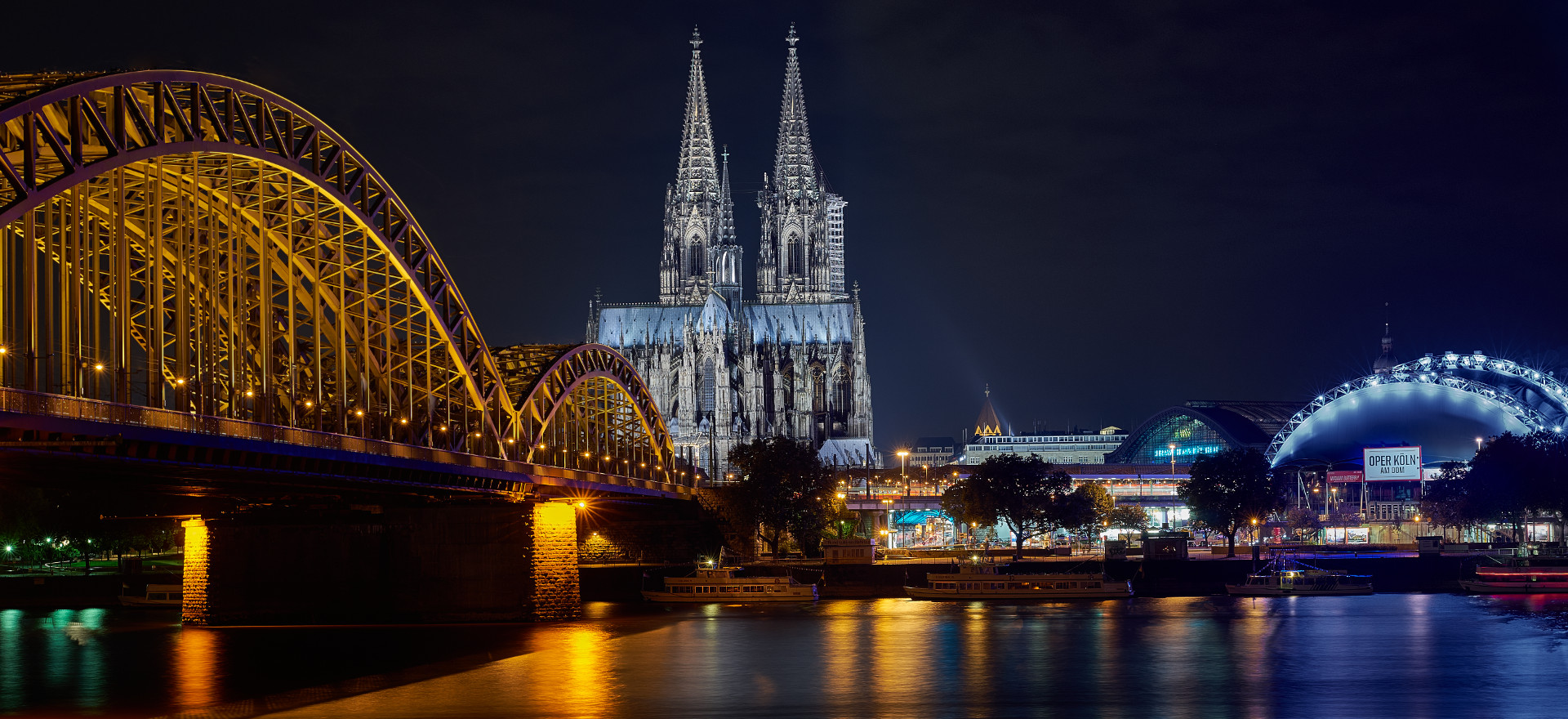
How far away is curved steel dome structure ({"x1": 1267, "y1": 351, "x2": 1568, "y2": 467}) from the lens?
6506 inches

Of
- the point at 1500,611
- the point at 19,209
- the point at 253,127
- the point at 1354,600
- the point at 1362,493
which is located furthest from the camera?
the point at 1362,493

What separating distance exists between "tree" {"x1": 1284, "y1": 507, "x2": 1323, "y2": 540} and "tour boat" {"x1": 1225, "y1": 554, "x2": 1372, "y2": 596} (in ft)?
145

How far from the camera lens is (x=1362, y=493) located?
170m

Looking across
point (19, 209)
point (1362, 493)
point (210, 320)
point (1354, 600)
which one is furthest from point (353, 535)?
point (1362, 493)

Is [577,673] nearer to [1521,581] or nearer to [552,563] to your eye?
[552,563]

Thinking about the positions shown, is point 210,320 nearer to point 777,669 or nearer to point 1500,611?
point 777,669

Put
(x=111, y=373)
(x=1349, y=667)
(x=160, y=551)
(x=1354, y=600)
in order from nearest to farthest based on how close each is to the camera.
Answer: (x=111, y=373) < (x=1349, y=667) < (x=1354, y=600) < (x=160, y=551)

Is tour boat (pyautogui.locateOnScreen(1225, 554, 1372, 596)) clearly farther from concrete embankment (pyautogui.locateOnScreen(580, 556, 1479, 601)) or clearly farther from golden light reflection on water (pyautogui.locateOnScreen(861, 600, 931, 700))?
golden light reflection on water (pyautogui.locateOnScreen(861, 600, 931, 700))

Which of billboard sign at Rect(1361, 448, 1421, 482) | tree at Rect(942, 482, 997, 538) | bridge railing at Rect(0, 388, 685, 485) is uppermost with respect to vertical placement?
bridge railing at Rect(0, 388, 685, 485)

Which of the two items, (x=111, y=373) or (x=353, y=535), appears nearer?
(x=111, y=373)

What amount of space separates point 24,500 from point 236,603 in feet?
112

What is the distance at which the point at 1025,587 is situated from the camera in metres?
106

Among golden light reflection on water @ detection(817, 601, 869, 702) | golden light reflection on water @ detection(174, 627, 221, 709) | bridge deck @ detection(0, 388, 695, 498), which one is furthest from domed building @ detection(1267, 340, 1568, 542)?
golden light reflection on water @ detection(174, 627, 221, 709)

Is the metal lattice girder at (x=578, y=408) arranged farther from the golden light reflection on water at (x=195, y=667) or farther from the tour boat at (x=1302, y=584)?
the tour boat at (x=1302, y=584)
